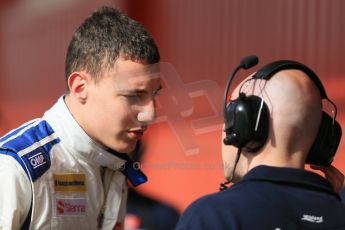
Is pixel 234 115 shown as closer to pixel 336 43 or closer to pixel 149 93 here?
pixel 149 93

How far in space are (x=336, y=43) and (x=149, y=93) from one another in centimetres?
219

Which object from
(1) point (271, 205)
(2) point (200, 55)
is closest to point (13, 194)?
(1) point (271, 205)

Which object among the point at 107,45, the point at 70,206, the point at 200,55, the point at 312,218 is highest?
the point at 107,45

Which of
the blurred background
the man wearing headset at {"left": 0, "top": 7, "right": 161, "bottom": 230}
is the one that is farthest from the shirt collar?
the blurred background

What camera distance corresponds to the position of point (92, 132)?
2.21 meters

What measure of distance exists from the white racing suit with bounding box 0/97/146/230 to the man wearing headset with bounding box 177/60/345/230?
59cm

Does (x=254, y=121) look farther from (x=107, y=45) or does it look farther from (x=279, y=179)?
(x=107, y=45)

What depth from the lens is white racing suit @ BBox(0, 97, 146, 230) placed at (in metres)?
1.96

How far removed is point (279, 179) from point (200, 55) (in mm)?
2984

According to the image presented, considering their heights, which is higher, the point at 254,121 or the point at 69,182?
the point at 254,121

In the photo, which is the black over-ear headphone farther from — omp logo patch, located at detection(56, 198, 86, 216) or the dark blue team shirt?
omp logo patch, located at detection(56, 198, 86, 216)

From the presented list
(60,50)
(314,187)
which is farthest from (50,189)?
(60,50)

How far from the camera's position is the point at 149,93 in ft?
7.19

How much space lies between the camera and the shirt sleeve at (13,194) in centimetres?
190
